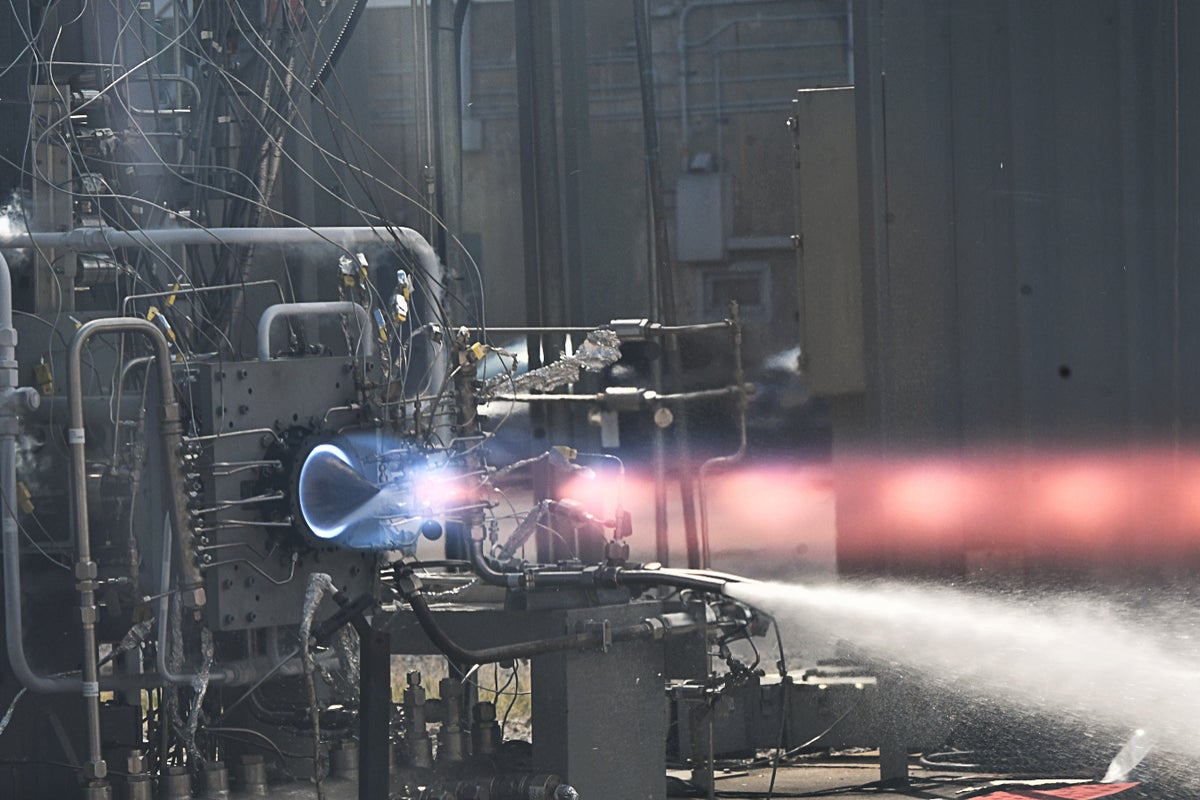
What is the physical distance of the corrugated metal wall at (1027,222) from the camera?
5.16m

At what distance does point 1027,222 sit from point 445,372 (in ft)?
6.89

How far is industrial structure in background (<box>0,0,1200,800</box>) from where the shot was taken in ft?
12.4

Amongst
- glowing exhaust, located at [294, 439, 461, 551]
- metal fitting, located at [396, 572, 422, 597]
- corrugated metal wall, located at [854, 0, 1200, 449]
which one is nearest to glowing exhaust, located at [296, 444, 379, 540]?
glowing exhaust, located at [294, 439, 461, 551]

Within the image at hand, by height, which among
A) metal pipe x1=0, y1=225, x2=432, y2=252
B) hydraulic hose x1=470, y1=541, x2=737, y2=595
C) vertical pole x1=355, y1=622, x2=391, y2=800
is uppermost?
metal pipe x1=0, y1=225, x2=432, y2=252

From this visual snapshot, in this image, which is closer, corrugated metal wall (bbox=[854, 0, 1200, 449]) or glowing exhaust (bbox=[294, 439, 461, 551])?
glowing exhaust (bbox=[294, 439, 461, 551])

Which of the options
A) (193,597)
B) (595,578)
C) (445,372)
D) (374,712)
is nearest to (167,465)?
(193,597)

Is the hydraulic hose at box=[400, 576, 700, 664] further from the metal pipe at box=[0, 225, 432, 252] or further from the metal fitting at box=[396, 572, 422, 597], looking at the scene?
the metal pipe at box=[0, 225, 432, 252]

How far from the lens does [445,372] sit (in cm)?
437

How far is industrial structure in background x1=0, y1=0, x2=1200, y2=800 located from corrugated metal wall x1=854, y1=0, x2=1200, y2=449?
1 centimetres

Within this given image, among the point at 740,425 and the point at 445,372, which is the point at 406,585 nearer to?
the point at 445,372

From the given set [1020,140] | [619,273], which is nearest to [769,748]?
[1020,140]

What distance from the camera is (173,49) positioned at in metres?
5.20

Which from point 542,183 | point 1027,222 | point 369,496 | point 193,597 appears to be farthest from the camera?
point 542,183

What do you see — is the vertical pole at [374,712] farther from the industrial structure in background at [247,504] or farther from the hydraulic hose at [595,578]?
the hydraulic hose at [595,578]
